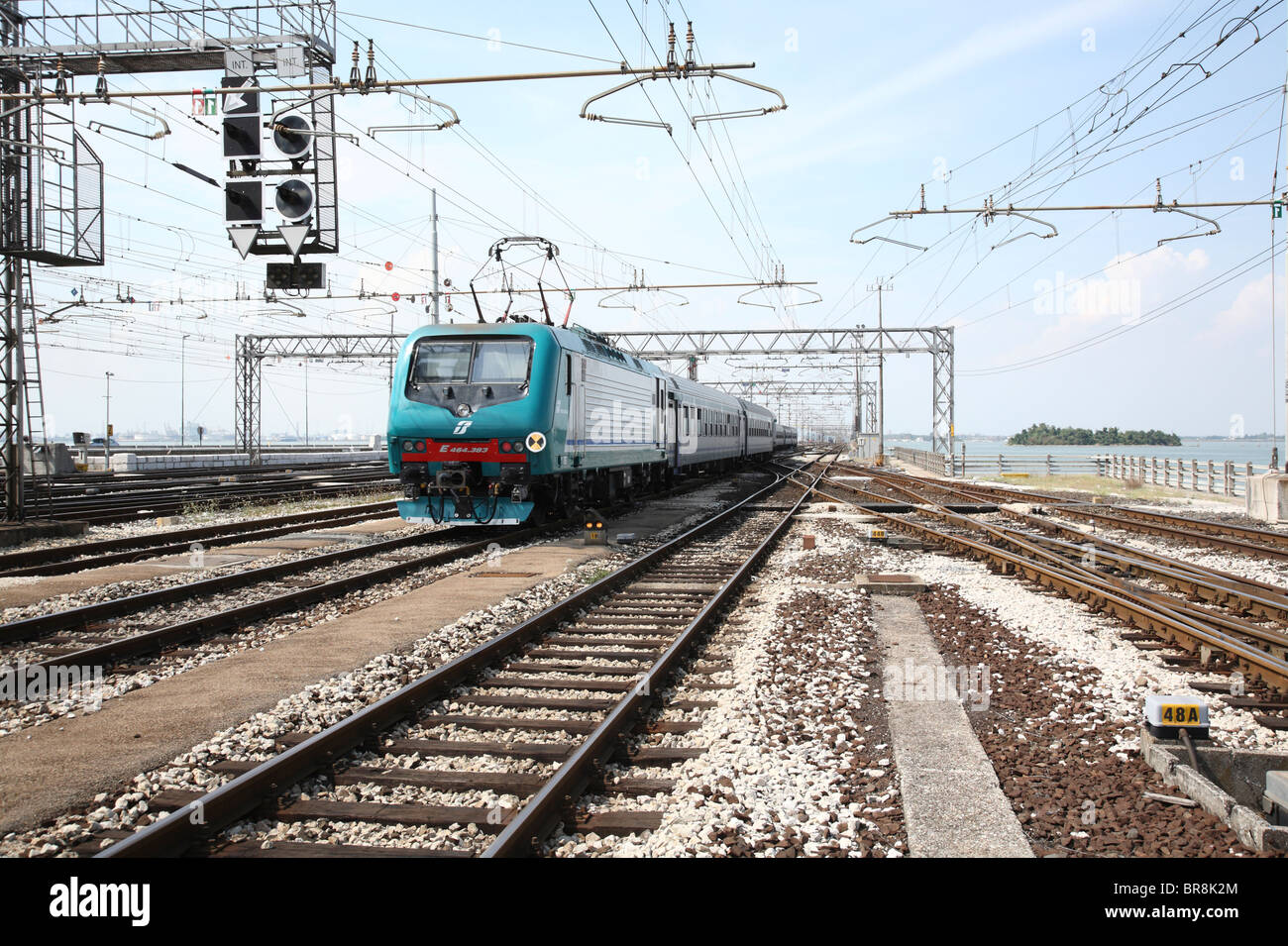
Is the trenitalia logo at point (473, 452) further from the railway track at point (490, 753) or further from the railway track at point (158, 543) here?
the railway track at point (490, 753)

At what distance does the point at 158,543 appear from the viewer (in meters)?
14.0


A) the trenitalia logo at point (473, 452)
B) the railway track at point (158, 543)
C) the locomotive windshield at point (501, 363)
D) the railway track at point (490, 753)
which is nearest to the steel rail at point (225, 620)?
the trenitalia logo at point (473, 452)

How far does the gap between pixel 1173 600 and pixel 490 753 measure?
7.29 meters

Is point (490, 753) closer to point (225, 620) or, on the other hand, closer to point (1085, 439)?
point (225, 620)

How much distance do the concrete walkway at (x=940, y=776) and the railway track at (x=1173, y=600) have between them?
1.89 meters

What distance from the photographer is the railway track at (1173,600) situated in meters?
6.31

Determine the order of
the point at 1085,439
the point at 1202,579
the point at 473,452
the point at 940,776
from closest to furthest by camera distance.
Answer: the point at 940,776
the point at 1202,579
the point at 473,452
the point at 1085,439

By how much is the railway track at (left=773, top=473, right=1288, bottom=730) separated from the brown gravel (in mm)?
1053

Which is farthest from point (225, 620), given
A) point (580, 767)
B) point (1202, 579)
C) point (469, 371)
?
point (1202, 579)
